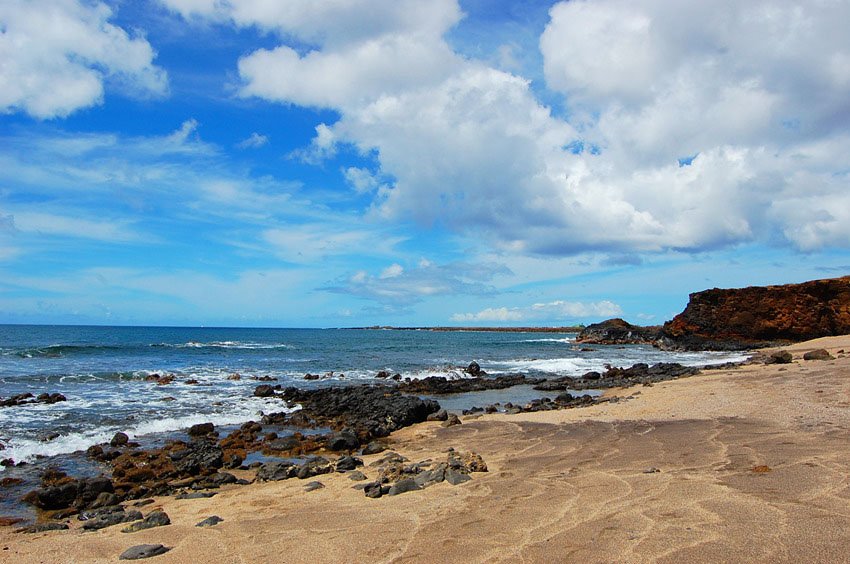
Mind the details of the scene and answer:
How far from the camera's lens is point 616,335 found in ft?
282

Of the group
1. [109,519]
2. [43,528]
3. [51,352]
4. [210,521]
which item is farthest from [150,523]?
[51,352]

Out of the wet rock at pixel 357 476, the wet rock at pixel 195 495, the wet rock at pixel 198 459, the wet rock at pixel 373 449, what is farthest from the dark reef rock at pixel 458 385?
the wet rock at pixel 195 495

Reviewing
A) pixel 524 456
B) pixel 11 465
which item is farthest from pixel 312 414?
pixel 524 456

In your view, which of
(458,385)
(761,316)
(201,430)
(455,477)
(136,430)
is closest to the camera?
(455,477)

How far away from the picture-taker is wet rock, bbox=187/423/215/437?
16248 mm

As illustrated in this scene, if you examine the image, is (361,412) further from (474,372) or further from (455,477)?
(474,372)

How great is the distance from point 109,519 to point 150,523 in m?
1.13

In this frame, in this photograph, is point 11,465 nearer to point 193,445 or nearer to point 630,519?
point 193,445

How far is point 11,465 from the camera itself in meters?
12.4

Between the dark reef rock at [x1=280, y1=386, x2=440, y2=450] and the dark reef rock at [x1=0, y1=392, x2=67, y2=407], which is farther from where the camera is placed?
the dark reef rock at [x1=0, y1=392, x2=67, y2=407]

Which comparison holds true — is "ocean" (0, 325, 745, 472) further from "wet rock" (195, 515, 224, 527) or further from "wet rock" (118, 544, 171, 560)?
"wet rock" (118, 544, 171, 560)

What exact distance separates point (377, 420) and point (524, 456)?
25.8 feet

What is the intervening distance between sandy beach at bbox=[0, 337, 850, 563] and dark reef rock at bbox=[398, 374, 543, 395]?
1560 centimetres

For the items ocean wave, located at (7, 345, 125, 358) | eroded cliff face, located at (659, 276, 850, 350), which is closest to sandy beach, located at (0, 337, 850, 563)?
ocean wave, located at (7, 345, 125, 358)
